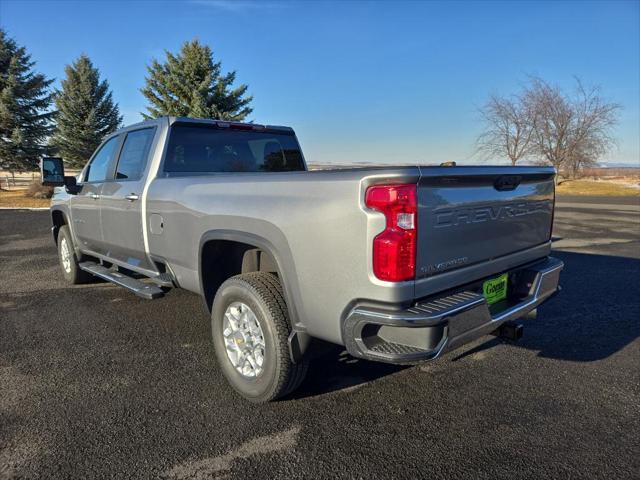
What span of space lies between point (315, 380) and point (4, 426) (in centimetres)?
197

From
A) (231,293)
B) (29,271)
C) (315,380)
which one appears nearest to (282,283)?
(231,293)

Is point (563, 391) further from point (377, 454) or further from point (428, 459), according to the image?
point (377, 454)

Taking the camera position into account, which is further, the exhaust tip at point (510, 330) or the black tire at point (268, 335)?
the exhaust tip at point (510, 330)

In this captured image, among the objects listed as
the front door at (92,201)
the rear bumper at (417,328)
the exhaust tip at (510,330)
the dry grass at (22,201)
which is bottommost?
the dry grass at (22,201)

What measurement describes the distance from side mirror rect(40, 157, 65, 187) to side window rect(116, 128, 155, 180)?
0.90 metres

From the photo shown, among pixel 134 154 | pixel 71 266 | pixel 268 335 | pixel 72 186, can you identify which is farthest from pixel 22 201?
pixel 268 335

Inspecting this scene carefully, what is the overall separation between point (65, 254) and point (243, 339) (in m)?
4.28

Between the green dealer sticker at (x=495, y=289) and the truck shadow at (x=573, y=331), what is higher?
the green dealer sticker at (x=495, y=289)

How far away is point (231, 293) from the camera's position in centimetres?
300

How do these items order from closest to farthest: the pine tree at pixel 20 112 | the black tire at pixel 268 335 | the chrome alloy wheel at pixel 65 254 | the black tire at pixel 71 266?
the black tire at pixel 268 335 → the black tire at pixel 71 266 → the chrome alloy wheel at pixel 65 254 → the pine tree at pixel 20 112

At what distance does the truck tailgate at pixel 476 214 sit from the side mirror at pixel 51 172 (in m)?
4.46

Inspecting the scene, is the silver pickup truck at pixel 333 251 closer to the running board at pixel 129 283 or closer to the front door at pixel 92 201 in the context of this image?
the running board at pixel 129 283

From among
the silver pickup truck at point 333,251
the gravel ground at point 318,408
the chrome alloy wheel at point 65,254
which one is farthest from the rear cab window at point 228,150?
the chrome alloy wheel at point 65,254

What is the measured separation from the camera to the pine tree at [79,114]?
30.1m
